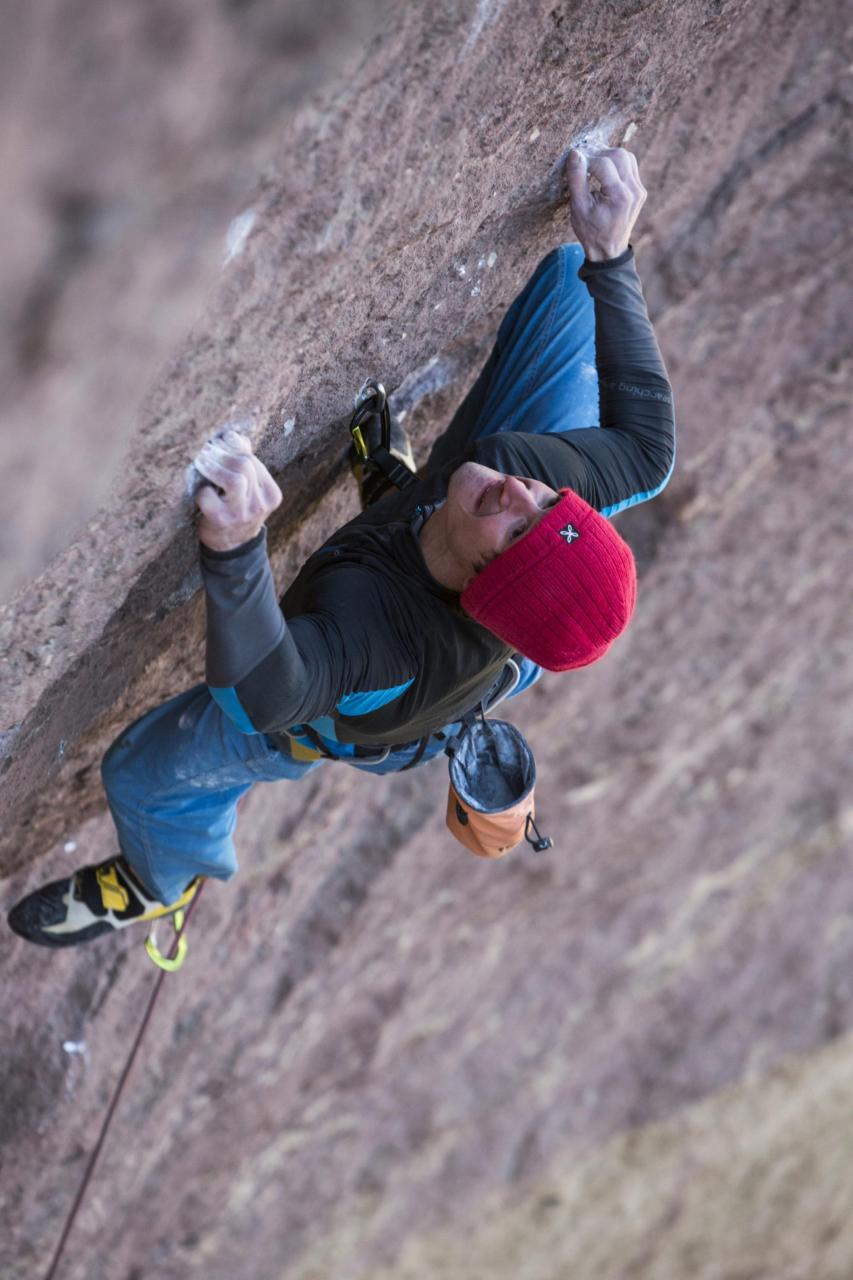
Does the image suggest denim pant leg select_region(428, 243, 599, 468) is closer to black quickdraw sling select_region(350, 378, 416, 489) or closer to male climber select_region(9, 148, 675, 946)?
male climber select_region(9, 148, 675, 946)

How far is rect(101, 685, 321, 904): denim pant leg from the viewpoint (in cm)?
230

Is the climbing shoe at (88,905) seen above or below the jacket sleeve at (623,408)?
below

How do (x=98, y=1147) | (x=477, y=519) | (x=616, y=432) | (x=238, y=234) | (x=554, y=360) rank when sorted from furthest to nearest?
(x=98, y=1147) < (x=554, y=360) < (x=616, y=432) < (x=477, y=519) < (x=238, y=234)

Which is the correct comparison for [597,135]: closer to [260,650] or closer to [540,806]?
[260,650]

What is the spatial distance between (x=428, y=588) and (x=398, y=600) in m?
0.06

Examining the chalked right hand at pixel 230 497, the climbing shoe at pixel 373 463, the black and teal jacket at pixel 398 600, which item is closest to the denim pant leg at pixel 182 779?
the black and teal jacket at pixel 398 600

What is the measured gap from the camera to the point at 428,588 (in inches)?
77.7

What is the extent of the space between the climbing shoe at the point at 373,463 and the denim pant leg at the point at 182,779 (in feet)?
1.68

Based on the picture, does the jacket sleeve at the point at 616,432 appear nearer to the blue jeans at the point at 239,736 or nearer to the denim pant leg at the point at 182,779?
the blue jeans at the point at 239,736

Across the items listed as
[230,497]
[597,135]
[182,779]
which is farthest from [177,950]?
[597,135]

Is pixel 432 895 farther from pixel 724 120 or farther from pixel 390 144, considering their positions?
pixel 390 144

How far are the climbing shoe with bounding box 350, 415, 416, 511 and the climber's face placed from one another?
40 centimetres

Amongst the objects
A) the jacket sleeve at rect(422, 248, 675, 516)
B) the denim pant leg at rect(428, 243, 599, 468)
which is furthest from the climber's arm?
the denim pant leg at rect(428, 243, 599, 468)

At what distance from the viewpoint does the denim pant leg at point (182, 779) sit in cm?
230
